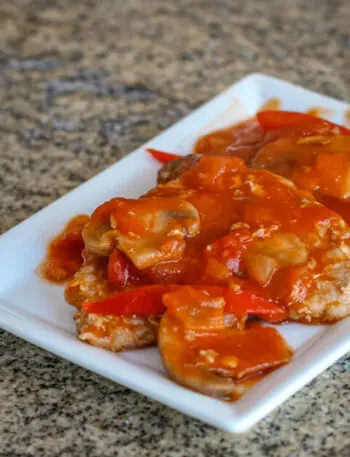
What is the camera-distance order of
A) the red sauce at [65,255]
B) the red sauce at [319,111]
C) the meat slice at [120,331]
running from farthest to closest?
the red sauce at [319,111] → the red sauce at [65,255] → the meat slice at [120,331]

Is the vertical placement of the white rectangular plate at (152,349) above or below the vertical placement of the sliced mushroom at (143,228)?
below

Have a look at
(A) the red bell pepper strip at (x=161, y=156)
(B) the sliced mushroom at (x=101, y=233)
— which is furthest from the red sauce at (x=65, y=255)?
(A) the red bell pepper strip at (x=161, y=156)


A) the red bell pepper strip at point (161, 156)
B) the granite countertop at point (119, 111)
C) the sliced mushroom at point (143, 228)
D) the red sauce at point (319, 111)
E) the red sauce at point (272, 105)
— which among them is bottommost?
the granite countertop at point (119, 111)

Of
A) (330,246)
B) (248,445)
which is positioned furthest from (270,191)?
(248,445)

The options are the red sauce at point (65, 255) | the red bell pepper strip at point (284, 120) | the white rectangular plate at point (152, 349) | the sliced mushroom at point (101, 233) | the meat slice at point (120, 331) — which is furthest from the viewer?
the red bell pepper strip at point (284, 120)

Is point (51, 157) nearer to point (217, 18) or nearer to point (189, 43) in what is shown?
point (189, 43)

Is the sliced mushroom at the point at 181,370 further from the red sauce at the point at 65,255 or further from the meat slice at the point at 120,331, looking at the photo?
the red sauce at the point at 65,255

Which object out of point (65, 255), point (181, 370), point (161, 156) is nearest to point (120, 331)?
point (181, 370)

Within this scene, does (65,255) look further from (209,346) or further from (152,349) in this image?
(209,346)
